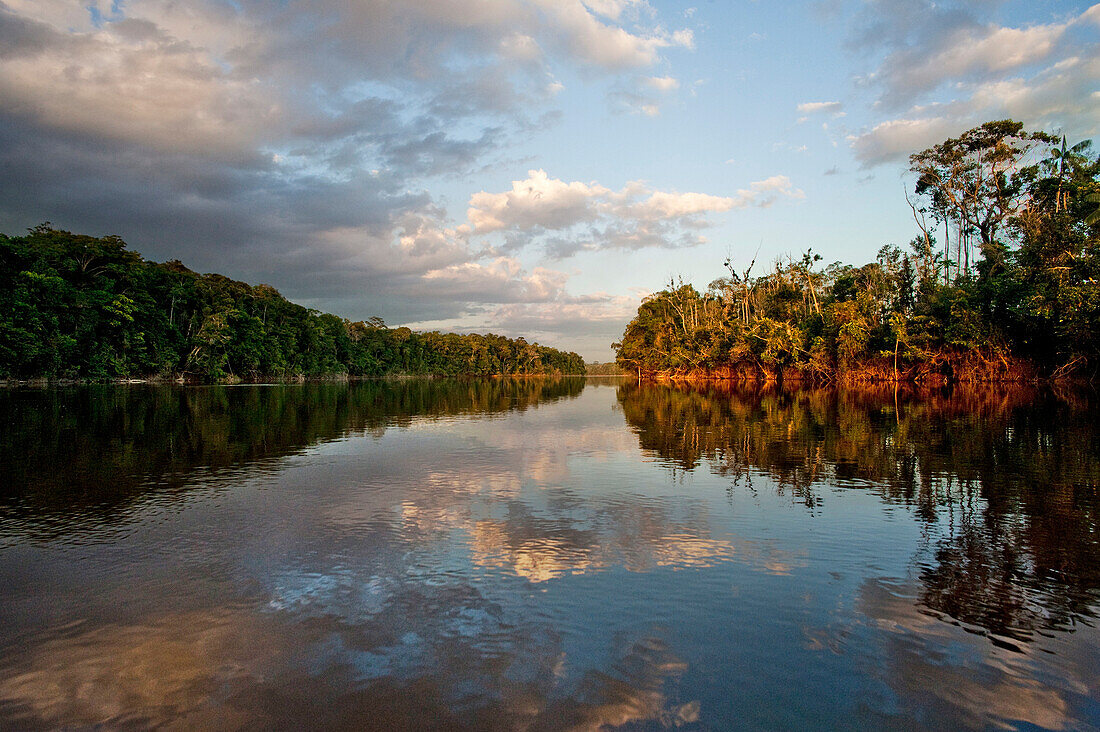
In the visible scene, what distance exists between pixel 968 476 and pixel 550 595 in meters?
8.99

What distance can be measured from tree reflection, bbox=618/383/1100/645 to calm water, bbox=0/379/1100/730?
58 mm

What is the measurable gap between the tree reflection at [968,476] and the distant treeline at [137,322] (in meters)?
51.3

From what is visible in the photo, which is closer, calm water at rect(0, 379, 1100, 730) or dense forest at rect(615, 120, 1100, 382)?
calm water at rect(0, 379, 1100, 730)

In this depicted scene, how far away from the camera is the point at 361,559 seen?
580 cm

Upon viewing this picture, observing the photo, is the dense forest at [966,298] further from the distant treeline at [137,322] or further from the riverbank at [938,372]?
the distant treeline at [137,322]

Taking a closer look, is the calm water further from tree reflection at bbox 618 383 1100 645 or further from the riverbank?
the riverbank

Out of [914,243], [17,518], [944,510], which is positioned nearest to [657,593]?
[944,510]

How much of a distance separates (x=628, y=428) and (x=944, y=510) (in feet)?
37.9

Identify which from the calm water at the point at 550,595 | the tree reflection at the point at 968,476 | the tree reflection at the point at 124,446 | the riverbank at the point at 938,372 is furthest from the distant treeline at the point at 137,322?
the riverbank at the point at 938,372

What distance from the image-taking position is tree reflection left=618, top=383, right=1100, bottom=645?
4879 millimetres

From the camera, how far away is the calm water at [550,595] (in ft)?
11.0

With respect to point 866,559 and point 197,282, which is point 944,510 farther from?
point 197,282

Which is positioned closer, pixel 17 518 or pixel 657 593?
pixel 657 593

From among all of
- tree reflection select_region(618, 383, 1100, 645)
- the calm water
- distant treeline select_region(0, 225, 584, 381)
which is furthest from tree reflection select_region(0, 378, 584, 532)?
distant treeline select_region(0, 225, 584, 381)
